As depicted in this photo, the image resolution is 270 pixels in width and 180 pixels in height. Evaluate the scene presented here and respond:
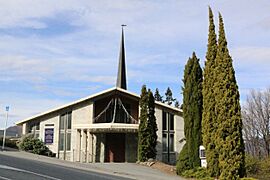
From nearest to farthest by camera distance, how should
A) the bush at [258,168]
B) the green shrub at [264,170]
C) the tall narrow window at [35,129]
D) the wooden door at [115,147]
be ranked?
the green shrub at [264,170], the bush at [258,168], the wooden door at [115,147], the tall narrow window at [35,129]

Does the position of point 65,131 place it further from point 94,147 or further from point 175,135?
point 175,135

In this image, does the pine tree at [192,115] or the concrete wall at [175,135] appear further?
the concrete wall at [175,135]

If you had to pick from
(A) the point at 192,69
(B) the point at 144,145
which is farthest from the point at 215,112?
(B) the point at 144,145

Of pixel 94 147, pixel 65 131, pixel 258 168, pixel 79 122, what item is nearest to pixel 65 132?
pixel 65 131

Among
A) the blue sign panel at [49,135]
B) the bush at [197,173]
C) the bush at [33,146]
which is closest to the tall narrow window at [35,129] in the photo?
the blue sign panel at [49,135]

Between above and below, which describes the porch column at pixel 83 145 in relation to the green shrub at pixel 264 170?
above

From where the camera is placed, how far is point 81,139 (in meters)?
35.8

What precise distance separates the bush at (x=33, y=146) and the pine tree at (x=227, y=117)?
17032 millimetres

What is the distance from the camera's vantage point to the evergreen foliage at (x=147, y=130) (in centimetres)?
3072

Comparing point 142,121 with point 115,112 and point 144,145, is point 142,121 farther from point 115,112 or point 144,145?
point 115,112

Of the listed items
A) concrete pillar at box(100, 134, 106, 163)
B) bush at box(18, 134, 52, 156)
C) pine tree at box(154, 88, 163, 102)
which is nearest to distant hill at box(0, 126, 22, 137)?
bush at box(18, 134, 52, 156)

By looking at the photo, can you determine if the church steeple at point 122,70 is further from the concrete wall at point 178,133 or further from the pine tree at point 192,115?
the pine tree at point 192,115

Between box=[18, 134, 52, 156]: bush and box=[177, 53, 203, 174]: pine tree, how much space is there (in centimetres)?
1283

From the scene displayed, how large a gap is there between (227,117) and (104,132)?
1599cm
